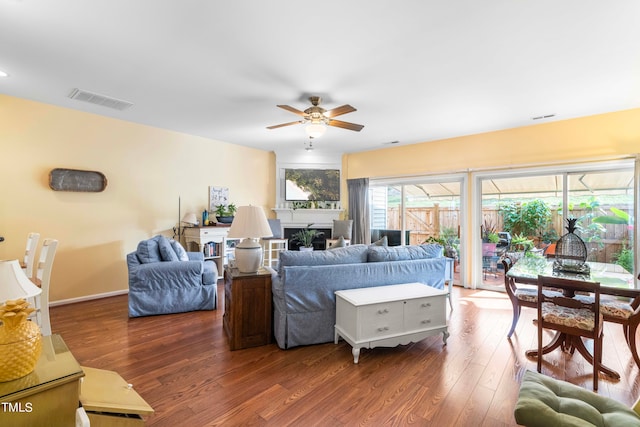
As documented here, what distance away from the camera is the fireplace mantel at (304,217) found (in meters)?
6.38

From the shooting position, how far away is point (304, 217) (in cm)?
640

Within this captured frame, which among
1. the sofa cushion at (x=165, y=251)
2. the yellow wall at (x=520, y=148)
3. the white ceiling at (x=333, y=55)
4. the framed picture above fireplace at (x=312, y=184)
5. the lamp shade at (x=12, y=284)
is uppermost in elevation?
the white ceiling at (x=333, y=55)

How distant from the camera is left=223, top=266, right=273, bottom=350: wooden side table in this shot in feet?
8.74

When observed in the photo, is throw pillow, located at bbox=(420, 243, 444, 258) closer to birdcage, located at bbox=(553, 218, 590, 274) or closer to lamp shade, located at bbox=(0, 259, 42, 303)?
birdcage, located at bbox=(553, 218, 590, 274)

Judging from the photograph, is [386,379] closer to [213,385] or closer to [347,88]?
[213,385]

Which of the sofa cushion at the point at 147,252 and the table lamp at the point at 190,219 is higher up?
the table lamp at the point at 190,219

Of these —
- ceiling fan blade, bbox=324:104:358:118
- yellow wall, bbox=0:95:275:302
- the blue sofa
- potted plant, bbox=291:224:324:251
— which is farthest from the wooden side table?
potted plant, bbox=291:224:324:251

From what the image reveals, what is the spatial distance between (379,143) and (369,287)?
352 cm

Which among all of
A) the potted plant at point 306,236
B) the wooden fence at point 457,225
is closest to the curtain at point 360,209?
the wooden fence at point 457,225

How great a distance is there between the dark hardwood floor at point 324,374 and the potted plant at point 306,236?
3068 millimetres

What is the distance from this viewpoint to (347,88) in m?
3.22

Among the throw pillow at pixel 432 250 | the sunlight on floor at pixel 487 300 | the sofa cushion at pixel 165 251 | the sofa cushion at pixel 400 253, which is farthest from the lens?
the sunlight on floor at pixel 487 300

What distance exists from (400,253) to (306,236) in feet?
11.0

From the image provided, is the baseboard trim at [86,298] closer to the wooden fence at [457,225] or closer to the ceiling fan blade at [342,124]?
the ceiling fan blade at [342,124]
